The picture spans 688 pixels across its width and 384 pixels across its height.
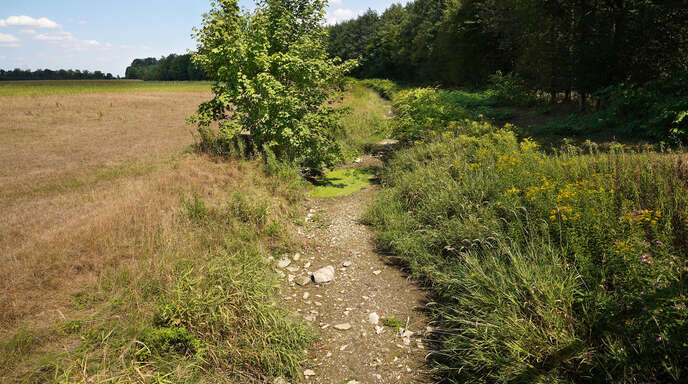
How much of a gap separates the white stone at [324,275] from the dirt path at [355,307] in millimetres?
65

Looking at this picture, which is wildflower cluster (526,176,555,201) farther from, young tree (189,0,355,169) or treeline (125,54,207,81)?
treeline (125,54,207,81)

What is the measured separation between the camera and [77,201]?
20.7ft

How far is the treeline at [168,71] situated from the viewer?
8538 centimetres

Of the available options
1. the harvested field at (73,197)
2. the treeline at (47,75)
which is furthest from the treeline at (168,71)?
the harvested field at (73,197)

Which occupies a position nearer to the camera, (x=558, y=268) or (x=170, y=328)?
(x=170, y=328)

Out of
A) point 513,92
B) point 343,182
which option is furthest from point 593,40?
point 343,182

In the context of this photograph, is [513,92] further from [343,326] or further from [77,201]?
[77,201]

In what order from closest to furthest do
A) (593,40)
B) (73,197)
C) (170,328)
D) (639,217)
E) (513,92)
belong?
(639,217) < (170,328) < (73,197) < (593,40) < (513,92)

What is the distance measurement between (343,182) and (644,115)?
313 inches

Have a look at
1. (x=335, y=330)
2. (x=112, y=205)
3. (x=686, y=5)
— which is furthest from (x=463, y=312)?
(x=686, y=5)

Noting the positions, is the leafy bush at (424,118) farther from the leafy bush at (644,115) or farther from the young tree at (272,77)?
the leafy bush at (644,115)

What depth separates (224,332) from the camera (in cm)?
357

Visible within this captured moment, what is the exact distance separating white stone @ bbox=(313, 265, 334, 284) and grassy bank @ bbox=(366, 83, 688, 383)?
1.20m

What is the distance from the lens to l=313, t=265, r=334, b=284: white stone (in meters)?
5.14
